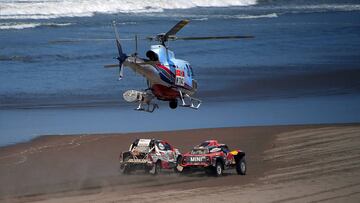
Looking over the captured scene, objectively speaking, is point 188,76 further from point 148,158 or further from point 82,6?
point 82,6

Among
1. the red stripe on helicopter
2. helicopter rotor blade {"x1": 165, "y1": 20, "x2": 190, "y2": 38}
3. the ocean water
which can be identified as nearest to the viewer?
helicopter rotor blade {"x1": 165, "y1": 20, "x2": 190, "y2": 38}

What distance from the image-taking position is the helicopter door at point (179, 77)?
36.4 m

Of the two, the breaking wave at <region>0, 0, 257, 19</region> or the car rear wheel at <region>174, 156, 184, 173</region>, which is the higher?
the breaking wave at <region>0, 0, 257, 19</region>

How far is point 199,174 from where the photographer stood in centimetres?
3403

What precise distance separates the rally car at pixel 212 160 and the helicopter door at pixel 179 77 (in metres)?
3.14

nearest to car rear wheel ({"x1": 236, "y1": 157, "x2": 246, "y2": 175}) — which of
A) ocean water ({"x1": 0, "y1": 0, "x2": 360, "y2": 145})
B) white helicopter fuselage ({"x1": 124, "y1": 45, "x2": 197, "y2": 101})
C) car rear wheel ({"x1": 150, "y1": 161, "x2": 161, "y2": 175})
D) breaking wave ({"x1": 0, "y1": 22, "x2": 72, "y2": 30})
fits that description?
car rear wheel ({"x1": 150, "y1": 161, "x2": 161, "y2": 175})

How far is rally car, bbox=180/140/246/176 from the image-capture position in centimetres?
3319

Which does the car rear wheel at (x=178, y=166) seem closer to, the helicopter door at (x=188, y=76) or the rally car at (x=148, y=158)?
the rally car at (x=148, y=158)

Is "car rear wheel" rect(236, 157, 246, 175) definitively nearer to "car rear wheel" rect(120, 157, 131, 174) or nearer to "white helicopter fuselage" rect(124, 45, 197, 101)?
"car rear wheel" rect(120, 157, 131, 174)

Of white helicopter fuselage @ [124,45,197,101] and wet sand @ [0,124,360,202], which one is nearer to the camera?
wet sand @ [0,124,360,202]

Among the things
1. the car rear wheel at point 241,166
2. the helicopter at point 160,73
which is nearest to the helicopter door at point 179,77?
the helicopter at point 160,73

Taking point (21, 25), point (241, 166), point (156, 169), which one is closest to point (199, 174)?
point (241, 166)

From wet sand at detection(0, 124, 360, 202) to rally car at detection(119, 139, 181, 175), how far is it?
0.29 metres

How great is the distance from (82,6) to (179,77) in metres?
70.8
